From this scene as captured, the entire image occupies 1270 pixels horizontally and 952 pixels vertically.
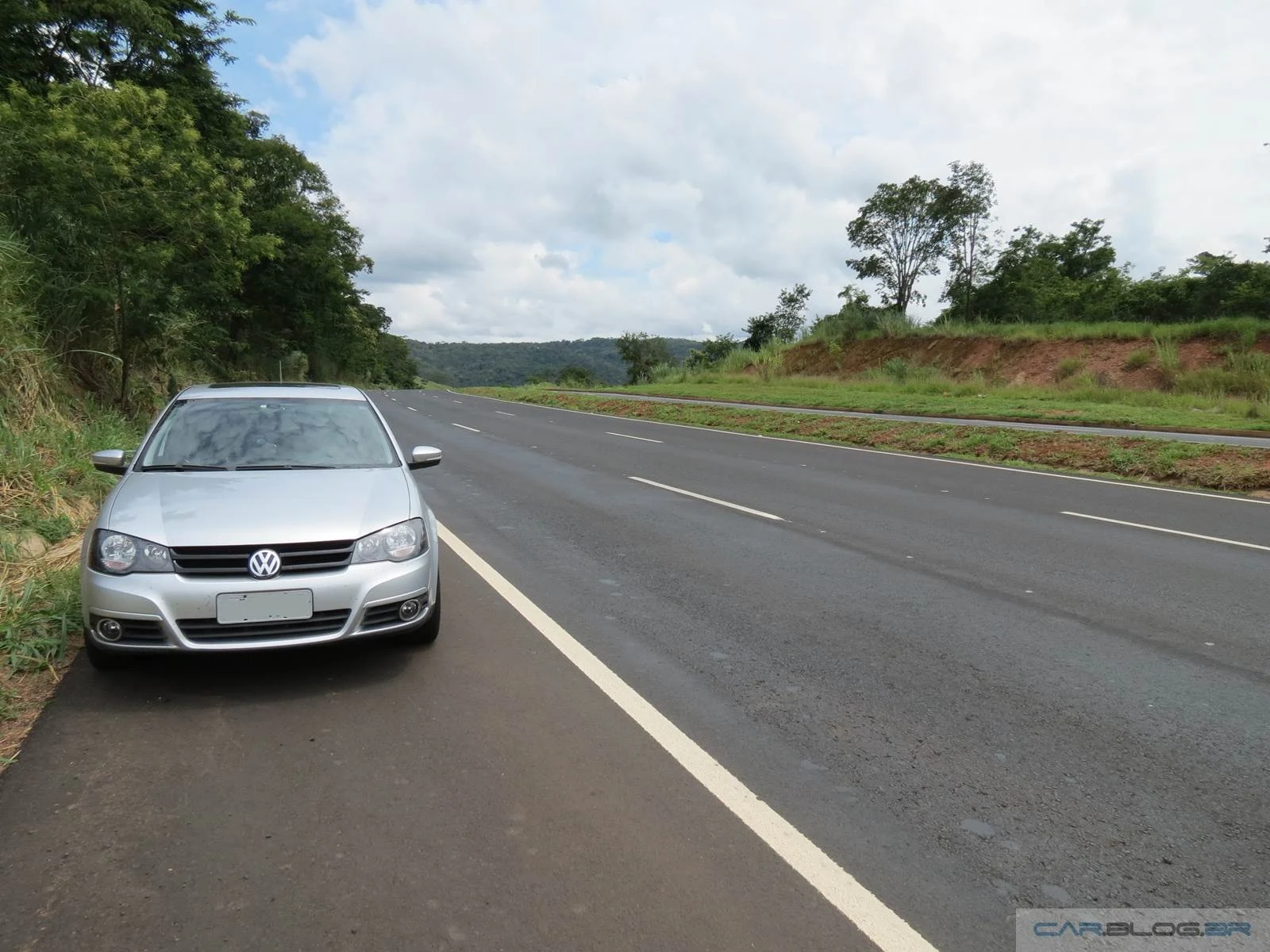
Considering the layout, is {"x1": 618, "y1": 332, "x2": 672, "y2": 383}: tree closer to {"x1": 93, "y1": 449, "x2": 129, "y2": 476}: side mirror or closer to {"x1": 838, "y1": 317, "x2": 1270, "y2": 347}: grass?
{"x1": 838, "y1": 317, "x2": 1270, "y2": 347}: grass

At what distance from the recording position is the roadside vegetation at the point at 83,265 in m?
5.64

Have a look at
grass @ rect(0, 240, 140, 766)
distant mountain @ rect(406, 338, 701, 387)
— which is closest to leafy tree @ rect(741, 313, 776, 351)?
grass @ rect(0, 240, 140, 766)

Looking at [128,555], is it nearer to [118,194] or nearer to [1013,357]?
[118,194]

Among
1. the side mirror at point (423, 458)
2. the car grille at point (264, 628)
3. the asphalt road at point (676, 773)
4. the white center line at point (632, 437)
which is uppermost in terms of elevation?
the side mirror at point (423, 458)

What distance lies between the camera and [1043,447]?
49.0 feet

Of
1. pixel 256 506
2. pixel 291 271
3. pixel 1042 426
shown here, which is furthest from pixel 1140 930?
pixel 291 271

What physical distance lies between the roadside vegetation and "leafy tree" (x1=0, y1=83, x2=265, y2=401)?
0.03m

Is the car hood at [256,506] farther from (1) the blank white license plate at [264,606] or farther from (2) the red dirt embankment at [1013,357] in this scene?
(2) the red dirt embankment at [1013,357]

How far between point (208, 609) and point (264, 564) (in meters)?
0.32

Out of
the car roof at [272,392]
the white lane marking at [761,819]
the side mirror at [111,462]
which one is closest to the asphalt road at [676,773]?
the white lane marking at [761,819]

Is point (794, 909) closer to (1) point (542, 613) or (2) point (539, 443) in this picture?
(1) point (542, 613)

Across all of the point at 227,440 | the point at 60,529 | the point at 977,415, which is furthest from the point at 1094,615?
the point at 977,415

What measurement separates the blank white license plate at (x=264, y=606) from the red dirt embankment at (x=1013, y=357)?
29.6 m

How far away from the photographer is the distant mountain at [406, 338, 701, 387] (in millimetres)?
144125
